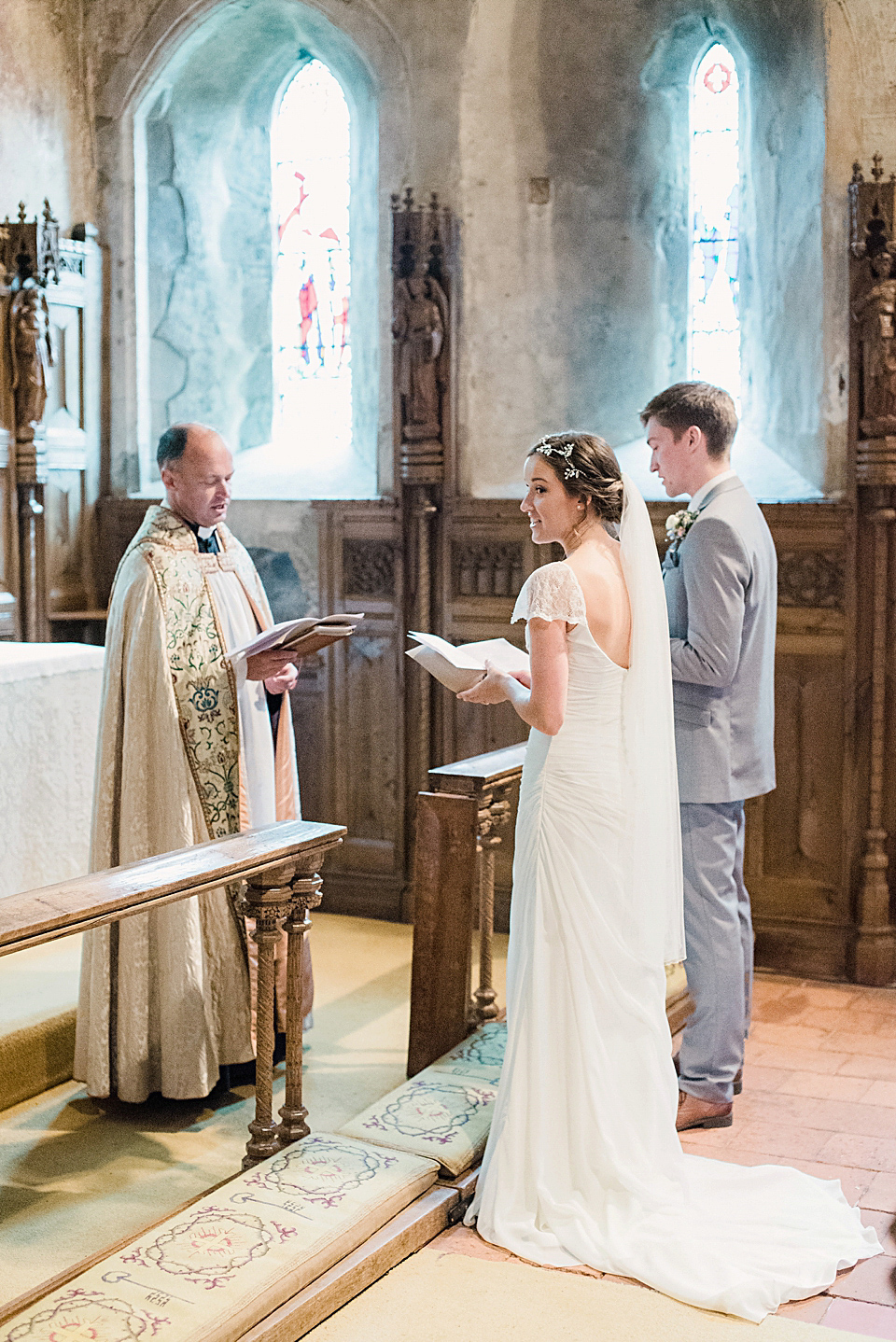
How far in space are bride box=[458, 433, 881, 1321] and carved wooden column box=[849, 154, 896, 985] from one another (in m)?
2.31

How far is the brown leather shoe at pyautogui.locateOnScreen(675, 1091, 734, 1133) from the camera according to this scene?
13.6 feet

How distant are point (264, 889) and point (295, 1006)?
0.33 metres

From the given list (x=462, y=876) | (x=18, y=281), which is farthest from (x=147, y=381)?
(x=462, y=876)

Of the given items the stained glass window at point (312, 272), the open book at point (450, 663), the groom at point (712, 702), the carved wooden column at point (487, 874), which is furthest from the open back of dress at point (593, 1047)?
the stained glass window at point (312, 272)

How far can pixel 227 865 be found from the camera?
3.34m

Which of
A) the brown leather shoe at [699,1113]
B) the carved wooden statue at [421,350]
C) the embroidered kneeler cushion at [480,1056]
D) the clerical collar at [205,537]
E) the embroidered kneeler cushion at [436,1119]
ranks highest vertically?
the carved wooden statue at [421,350]

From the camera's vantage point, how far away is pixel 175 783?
4297 mm

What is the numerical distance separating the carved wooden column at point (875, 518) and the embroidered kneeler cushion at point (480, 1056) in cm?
190

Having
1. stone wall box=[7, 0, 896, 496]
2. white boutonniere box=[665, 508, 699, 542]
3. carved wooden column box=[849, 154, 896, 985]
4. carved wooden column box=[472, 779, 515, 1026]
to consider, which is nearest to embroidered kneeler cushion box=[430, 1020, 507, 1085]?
carved wooden column box=[472, 779, 515, 1026]

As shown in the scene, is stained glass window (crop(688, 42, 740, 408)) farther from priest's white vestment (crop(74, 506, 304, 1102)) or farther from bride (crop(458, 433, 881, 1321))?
bride (crop(458, 433, 881, 1321))

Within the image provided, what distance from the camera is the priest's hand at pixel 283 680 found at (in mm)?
4547

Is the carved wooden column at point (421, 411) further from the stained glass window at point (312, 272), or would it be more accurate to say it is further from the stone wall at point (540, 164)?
the stained glass window at point (312, 272)

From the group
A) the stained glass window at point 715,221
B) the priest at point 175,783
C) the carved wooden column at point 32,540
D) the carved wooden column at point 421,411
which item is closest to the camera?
the priest at point 175,783

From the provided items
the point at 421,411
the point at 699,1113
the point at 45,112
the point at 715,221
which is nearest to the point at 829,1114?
the point at 699,1113
